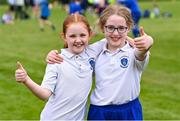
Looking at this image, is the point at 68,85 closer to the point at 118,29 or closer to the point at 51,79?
the point at 51,79

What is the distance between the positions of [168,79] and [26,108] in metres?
3.73

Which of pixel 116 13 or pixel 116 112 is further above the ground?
pixel 116 13

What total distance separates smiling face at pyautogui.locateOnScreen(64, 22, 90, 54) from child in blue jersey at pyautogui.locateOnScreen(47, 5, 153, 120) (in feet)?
0.53

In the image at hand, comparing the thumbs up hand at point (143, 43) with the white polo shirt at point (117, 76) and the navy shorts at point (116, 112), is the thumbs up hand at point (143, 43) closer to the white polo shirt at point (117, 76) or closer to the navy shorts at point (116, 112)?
the white polo shirt at point (117, 76)

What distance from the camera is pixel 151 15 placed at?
27.9m

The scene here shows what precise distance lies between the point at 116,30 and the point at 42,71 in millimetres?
7354

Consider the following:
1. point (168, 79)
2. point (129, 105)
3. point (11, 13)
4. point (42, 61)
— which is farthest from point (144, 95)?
point (11, 13)

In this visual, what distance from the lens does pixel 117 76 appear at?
4090 millimetres

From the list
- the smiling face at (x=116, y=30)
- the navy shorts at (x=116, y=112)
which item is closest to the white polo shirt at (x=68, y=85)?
the navy shorts at (x=116, y=112)

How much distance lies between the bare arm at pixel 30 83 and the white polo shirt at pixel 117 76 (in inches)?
16.6

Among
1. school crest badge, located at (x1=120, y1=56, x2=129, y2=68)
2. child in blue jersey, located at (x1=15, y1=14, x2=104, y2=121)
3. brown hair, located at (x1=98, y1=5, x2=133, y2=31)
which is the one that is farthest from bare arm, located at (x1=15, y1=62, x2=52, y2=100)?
brown hair, located at (x1=98, y1=5, x2=133, y2=31)

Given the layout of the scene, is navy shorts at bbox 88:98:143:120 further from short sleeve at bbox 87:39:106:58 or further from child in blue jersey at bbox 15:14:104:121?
short sleeve at bbox 87:39:106:58

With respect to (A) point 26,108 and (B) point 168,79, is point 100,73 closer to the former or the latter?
(A) point 26,108

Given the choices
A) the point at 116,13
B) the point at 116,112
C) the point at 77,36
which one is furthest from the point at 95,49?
the point at 116,112
